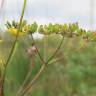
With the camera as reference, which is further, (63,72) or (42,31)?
(63,72)

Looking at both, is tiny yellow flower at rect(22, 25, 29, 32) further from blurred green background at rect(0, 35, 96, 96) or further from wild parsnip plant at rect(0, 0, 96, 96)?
blurred green background at rect(0, 35, 96, 96)

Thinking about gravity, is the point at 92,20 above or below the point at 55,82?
above

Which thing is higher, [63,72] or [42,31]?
[42,31]

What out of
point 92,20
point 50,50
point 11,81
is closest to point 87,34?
point 11,81

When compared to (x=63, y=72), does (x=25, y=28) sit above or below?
above

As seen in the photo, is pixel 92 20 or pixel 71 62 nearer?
pixel 92 20

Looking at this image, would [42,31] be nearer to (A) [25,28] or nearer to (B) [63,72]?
(A) [25,28]

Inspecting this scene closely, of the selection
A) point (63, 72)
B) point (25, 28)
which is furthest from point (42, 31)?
point (63, 72)

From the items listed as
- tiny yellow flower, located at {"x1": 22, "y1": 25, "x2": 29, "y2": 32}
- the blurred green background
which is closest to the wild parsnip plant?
tiny yellow flower, located at {"x1": 22, "y1": 25, "x2": 29, "y2": 32}

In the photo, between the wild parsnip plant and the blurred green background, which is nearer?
the wild parsnip plant

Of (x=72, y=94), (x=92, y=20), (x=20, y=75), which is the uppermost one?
(x=92, y=20)

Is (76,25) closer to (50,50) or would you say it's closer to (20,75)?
(20,75)
